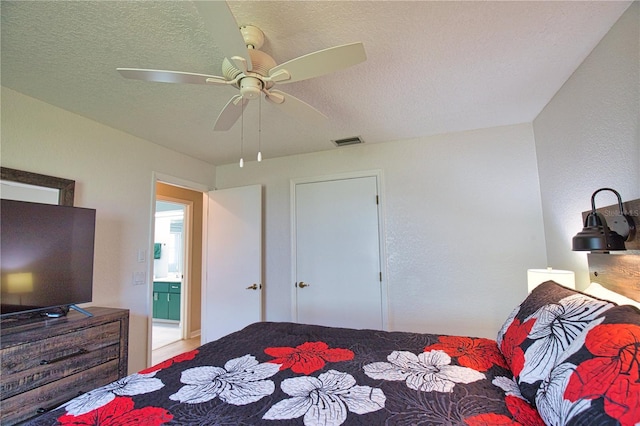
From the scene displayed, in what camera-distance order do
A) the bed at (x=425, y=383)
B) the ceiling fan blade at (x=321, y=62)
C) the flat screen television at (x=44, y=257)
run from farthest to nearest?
1. the flat screen television at (x=44, y=257)
2. the ceiling fan blade at (x=321, y=62)
3. the bed at (x=425, y=383)

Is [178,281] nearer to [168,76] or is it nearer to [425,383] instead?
[168,76]

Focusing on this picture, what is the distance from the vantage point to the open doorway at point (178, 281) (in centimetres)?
430

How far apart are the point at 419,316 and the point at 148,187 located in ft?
9.57

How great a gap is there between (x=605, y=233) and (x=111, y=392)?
2.24m

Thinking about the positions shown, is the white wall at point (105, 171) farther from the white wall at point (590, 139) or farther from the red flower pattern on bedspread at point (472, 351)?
the white wall at point (590, 139)

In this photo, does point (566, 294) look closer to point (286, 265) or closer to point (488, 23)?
point (488, 23)

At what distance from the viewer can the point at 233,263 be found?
11.5ft

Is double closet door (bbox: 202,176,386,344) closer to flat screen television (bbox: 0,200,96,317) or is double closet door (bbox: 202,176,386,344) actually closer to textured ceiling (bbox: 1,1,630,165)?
textured ceiling (bbox: 1,1,630,165)

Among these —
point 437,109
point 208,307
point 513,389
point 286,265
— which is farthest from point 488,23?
point 208,307

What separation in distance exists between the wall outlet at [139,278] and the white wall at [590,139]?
3480 mm

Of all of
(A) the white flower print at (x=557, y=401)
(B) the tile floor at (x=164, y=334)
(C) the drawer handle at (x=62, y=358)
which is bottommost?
(B) the tile floor at (x=164, y=334)

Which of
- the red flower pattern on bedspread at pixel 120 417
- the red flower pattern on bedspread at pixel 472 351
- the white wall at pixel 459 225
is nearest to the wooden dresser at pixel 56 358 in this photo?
the red flower pattern on bedspread at pixel 120 417

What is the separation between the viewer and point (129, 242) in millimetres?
2736

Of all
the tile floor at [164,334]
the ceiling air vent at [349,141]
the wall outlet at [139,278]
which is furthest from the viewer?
the tile floor at [164,334]
